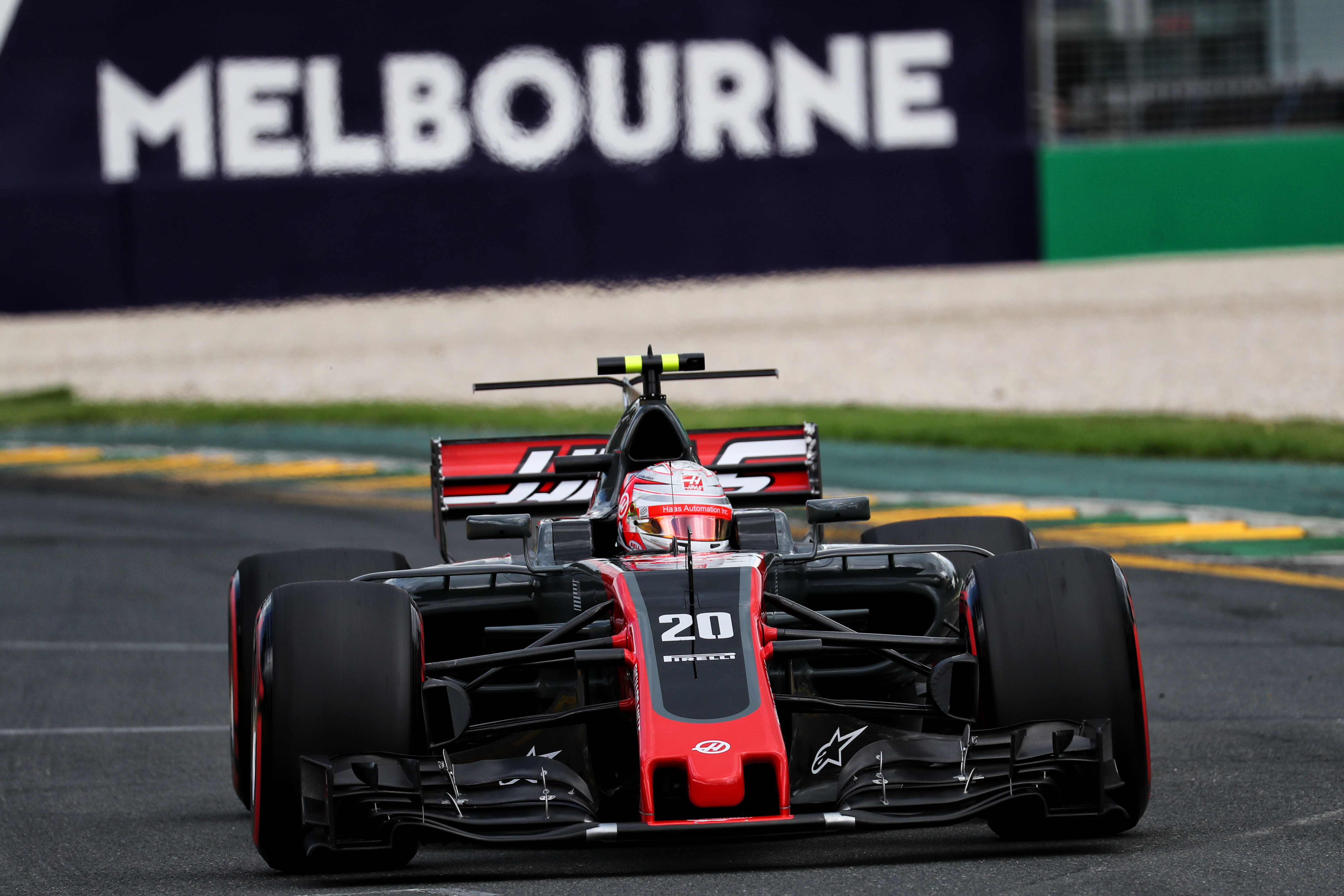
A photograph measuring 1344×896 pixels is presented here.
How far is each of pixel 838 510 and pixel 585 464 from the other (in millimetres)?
1089

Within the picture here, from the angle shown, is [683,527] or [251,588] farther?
[251,588]

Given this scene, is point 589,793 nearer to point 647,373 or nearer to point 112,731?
point 647,373

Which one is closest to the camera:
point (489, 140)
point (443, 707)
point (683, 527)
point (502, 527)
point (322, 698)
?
point (322, 698)

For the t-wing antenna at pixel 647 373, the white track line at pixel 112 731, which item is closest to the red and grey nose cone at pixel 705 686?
the t-wing antenna at pixel 647 373

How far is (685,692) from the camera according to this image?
199 inches

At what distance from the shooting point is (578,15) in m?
22.8

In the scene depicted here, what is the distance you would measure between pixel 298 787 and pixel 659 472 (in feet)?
5.52

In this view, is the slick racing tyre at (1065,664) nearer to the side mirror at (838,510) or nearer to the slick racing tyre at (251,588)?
the side mirror at (838,510)

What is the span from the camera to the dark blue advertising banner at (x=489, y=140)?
22469mm

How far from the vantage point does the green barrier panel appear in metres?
22.9

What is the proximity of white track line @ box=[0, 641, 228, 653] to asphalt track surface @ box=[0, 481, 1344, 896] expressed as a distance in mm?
24

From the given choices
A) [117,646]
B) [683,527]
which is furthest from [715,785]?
[117,646]

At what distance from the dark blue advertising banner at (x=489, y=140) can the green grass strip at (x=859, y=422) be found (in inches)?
124

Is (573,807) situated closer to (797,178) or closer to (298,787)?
(298,787)
